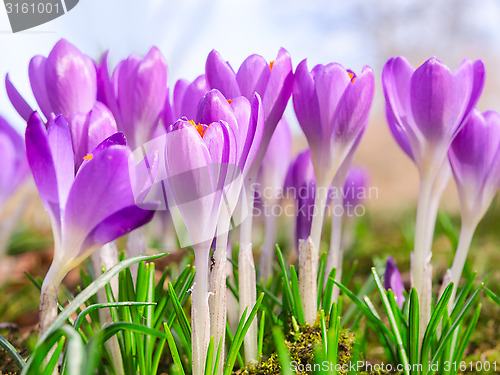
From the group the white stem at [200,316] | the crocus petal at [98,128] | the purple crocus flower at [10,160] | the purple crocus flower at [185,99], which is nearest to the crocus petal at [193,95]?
the purple crocus flower at [185,99]

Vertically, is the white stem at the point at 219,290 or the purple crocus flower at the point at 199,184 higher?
the purple crocus flower at the point at 199,184

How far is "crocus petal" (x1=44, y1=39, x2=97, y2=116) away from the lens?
64 centimetres

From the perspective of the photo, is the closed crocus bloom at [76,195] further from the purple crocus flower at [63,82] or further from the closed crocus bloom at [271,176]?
the closed crocus bloom at [271,176]

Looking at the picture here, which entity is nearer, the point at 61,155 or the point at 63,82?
the point at 61,155

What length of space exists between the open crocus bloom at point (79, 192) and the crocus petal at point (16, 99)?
0.20 metres

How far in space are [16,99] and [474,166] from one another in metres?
0.65

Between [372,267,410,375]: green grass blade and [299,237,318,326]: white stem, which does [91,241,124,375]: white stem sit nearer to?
[299,237,318,326]: white stem

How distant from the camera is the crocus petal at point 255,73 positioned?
24.4 inches

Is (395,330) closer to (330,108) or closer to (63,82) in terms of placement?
(330,108)

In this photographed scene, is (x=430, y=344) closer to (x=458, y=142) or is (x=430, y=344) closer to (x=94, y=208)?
(x=458, y=142)

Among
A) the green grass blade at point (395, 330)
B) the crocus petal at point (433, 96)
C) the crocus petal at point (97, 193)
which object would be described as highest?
the crocus petal at point (433, 96)

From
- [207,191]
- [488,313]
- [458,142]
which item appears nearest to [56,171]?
[207,191]

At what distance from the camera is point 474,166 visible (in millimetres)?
682

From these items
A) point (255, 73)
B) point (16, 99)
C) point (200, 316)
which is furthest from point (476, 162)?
point (16, 99)
